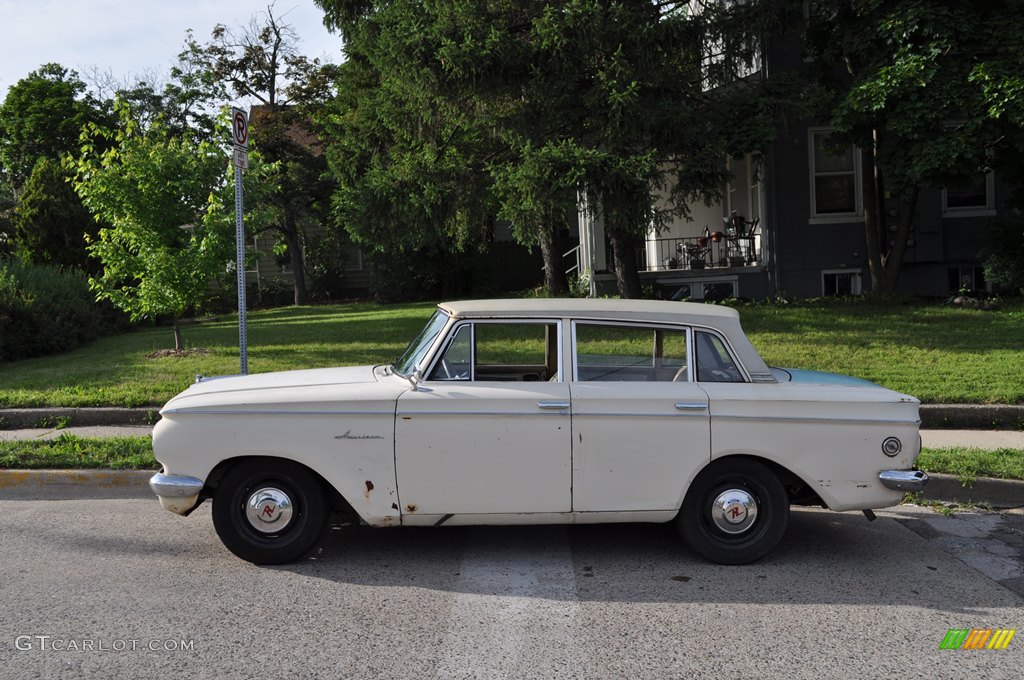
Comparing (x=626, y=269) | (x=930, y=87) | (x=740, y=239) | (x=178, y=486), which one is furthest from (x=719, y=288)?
(x=178, y=486)

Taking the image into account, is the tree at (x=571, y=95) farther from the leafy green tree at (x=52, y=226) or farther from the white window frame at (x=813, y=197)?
the leafy green tree at (x=52, y=226)

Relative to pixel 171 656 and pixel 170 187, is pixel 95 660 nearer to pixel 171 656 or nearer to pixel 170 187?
pixel 171 656

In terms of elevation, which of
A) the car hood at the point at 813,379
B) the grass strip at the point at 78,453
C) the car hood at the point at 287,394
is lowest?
the grass strip at the point at 78,453

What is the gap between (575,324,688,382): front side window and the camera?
5.69m

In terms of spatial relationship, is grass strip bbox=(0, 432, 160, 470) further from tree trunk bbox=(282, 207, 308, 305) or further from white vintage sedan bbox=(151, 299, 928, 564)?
tree trunk bbox=(282, 207, 308, 305)

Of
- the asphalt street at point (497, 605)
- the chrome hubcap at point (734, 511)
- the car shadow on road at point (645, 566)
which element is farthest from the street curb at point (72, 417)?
the chrome hubcap at point (734, 511)

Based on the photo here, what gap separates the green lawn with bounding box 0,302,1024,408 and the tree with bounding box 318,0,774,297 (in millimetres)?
2619

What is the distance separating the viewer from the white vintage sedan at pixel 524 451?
535 cm

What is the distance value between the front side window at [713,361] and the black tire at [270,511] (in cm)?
252

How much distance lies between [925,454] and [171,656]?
6099 mm

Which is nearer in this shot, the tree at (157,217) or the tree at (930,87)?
the tree at (930,87)

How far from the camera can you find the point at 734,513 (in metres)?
5.50

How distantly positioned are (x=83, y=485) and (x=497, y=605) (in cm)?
431

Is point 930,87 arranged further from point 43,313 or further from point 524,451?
point 43,313
